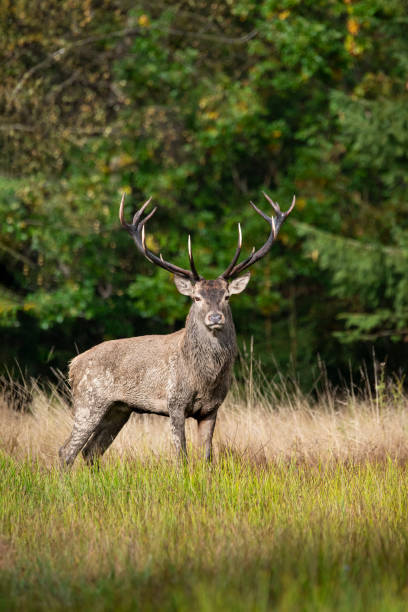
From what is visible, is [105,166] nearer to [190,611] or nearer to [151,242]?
[151,242]

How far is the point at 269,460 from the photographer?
619cm

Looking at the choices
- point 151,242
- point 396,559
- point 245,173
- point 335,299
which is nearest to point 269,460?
point 396,559

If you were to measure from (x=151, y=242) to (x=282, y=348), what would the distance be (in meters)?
3.29

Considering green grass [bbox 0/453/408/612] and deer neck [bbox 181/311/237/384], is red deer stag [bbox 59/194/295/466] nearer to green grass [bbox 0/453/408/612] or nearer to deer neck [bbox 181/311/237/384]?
deer neck [bbox 181/311/237/384]

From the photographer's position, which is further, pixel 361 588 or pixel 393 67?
pixel 393 67

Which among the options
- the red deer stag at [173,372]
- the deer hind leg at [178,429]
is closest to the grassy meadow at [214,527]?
the deer hind leg at [178,429]

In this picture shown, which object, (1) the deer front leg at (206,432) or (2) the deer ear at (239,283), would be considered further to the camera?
(2) the deer ear at (239,283)

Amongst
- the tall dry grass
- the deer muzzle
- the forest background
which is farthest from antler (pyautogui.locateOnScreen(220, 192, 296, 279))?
the forest background

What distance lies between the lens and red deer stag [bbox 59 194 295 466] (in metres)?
5.93

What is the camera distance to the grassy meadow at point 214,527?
3529 millimetres

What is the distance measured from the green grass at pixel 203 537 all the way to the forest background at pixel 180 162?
20.5 ft

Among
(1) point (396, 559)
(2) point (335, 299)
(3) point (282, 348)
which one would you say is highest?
(2) point (335, 299)

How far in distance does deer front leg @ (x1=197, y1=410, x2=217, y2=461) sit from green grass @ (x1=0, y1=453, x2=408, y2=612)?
0.12 metres

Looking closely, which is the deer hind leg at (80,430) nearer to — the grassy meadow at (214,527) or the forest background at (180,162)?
the grassy meadow at (214,527)
